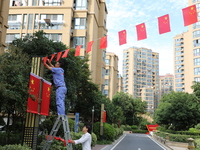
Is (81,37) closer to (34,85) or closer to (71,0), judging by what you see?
(71,0)

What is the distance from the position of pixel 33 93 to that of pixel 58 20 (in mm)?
24200

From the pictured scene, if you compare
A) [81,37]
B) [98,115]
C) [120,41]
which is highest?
[81,37]

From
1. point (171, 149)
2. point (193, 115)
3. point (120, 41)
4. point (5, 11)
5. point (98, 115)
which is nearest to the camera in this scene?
point (120, 41)

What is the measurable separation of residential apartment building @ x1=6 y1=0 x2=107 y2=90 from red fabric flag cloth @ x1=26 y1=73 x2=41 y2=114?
21808 mm

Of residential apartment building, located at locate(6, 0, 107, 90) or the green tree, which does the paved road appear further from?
residential apartment building, located at locate(6, 0, 107, 90)

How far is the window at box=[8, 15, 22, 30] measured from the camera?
104 ft

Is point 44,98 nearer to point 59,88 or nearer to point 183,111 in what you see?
point 59,88

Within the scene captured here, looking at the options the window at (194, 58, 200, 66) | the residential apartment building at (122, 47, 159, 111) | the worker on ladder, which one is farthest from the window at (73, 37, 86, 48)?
the residential apartment building at (122, 47, 159, 111)

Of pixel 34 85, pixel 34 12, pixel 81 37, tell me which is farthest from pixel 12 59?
pixel 34 12

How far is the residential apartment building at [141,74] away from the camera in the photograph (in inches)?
4136

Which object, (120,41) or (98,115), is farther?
(98,115)

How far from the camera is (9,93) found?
7.70 metres

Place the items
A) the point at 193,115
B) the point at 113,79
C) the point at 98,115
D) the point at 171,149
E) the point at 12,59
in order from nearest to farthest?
the point at 12,59
the point at 171,149
the point at 98,115
the point at 193,115
the point at 113,79

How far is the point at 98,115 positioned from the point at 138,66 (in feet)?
286
